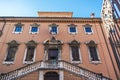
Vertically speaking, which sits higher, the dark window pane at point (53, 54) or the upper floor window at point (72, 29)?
the upper floor window at point (72, 29)

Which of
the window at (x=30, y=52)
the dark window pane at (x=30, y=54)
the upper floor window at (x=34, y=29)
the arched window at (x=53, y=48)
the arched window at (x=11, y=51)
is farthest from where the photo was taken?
the upper floor window at (x=34, y=29)

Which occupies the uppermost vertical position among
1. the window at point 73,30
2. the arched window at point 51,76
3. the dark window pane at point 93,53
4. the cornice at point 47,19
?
the cornice at point 47,19

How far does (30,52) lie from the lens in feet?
68.0

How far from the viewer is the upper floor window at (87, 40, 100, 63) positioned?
20.1 m

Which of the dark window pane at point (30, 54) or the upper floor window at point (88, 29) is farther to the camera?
the upper floor window at point (88, 29)

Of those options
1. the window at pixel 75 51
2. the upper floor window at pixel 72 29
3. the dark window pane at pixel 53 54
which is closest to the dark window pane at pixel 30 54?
the dark window pane at pixel 53 54

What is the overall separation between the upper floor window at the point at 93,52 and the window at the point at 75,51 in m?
1.32

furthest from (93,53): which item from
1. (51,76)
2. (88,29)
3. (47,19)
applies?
(47,19)

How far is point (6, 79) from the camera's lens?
16.3m

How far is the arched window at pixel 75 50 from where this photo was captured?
20.2 m

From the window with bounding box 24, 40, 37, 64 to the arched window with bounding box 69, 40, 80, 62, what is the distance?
415cm

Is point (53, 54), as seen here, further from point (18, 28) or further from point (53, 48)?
point (18, 28)

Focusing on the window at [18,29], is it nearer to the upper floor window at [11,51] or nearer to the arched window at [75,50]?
the upper floor window at [11,51]

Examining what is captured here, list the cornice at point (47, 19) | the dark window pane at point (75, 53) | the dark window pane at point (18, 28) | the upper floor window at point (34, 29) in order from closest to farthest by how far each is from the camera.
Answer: the dark window pane at point (75, 53)
the upper floor window at point (34, 29)
the dark window pane at point (18, 28)
the cornice at point (47, 19)
